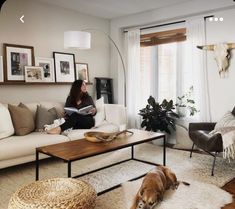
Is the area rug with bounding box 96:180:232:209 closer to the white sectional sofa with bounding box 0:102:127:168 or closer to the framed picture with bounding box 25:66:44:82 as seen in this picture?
the white sectional sofa with bounding box 0:102:127:168

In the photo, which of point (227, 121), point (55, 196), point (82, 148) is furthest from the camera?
point (227, 121)

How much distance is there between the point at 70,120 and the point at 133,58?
6.46 ft

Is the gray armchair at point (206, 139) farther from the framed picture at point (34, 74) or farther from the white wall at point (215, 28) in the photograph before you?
the framed picture at point (34, 74)

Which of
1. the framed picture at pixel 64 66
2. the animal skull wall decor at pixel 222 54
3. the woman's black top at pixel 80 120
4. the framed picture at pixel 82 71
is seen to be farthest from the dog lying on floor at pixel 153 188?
the framed picture at pixel 82 71

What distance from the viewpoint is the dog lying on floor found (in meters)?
2.21

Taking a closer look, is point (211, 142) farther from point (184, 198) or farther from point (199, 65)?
point (199, 65)

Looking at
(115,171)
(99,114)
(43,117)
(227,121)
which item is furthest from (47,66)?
(227,121)

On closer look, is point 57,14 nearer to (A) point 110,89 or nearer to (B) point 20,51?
(B) point 20,51

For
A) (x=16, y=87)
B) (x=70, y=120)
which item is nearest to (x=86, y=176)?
(x=70, y=120)

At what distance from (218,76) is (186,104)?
27.5 inches

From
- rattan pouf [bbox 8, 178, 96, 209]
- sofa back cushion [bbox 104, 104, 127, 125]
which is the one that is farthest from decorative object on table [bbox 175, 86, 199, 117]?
rattan pouf [bbox 8, 178, 96, 209]

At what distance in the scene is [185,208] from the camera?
232 centimetres

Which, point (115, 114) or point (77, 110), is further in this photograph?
point (115, 114)

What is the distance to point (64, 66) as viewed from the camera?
4.71 m
